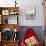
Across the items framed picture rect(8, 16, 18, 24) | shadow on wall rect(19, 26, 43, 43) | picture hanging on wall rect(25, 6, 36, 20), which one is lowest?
shadow on wall rect(19, 26, 43, 43)

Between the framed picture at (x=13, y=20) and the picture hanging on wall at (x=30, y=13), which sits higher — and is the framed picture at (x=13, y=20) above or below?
below

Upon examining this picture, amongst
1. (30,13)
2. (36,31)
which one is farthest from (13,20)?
(36,31)

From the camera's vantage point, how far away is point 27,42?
4500 mm

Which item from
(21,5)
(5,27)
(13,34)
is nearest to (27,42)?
(13,34)

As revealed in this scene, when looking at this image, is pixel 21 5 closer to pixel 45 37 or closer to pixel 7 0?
pixel 7 0

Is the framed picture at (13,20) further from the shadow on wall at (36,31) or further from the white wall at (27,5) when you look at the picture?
the shadow on wall at (36,31)

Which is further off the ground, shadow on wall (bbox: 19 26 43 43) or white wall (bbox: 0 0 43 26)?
white wall (bbox: 0 0 43 26)

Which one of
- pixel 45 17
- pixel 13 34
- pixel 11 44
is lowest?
pixel 11 44

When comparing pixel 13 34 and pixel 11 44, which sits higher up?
pixel 13 34

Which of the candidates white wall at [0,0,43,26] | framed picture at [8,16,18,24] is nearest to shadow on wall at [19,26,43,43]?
white wall at [0,0,43,26]

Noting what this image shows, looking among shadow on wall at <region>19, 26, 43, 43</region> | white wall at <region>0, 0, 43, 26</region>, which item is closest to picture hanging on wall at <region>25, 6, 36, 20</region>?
white wall at <region>0, 0, 43, 26</region>

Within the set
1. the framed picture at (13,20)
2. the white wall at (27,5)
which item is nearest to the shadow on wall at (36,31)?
the white wall at (27,5)

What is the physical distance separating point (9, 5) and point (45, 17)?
1.12 metres

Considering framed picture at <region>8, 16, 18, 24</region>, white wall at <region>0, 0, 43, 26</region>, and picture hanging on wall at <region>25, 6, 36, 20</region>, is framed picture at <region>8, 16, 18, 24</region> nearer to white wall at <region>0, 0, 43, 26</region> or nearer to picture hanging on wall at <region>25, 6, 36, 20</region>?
white wall at <region>0, 0, 43, 26</region>
